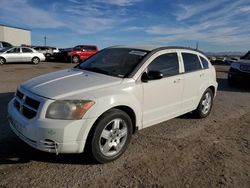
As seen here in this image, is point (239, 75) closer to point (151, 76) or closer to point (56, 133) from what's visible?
point (151, 76)

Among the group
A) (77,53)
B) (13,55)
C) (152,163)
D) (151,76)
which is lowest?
(152,163)

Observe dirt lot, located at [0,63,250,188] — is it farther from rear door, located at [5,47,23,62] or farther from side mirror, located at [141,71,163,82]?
rear door, located at [5,47,23,62]

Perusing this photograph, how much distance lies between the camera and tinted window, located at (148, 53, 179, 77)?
4.50 meters

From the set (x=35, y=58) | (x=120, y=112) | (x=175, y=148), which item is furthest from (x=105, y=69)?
(x=35, y=58)

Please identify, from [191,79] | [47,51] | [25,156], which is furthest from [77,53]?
[25,156]

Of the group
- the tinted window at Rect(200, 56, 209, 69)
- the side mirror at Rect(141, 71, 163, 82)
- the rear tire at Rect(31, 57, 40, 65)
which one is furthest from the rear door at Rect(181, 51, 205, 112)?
the rear tire at Rect(31, 57, 40, 65)

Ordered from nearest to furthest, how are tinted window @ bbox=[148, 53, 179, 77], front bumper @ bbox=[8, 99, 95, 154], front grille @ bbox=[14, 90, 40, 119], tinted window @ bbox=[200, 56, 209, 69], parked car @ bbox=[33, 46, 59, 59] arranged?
front bumper @ bbox=[8, 99, 95, 154] → front grille @ bbox=[14, 90, 40, 119] → tinted window @ bbox=[148, 53, 179, 77] → tinted window @ bbox=[200, 56, 209, 69] → parked car @ bbox=[33, 46, 59, 59]

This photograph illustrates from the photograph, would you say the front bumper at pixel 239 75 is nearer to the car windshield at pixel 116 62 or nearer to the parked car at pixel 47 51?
the car windshield at pixel 116 62

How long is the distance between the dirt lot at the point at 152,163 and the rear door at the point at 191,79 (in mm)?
583

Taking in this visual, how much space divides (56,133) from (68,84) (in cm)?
83

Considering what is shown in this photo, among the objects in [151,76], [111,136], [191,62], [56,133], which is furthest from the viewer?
[191,62]

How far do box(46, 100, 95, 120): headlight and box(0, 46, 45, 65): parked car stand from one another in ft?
61.0

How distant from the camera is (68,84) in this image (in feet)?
12.4

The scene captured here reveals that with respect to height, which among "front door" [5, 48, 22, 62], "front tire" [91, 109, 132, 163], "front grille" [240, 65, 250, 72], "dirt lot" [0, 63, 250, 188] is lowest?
"dirt lot" [0, 63, 250, 188]
